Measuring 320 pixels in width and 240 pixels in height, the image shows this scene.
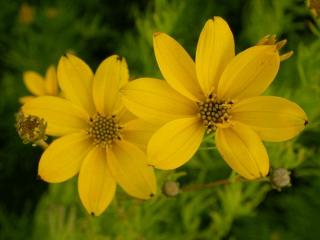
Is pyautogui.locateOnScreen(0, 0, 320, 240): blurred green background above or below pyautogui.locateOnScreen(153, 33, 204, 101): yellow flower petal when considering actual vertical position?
below

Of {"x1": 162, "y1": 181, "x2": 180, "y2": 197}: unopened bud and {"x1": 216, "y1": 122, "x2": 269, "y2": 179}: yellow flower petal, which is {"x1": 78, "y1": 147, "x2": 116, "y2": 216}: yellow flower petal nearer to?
{"x1": 162, "y1": 181, "x2": 180, "y2": 197}: unopened bud

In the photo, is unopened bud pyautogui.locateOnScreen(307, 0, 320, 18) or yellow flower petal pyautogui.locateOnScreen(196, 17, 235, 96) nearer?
yellow flower petal pyautogui.locateOnScreen(196, 17, 235, 96)

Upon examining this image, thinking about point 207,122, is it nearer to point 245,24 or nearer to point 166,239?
point 166,239

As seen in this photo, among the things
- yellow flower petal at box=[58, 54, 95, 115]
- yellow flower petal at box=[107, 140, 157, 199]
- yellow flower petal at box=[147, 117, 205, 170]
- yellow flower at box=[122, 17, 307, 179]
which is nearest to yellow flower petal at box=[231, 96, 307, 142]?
yellow flower at box=[122, 17, 307, 179]

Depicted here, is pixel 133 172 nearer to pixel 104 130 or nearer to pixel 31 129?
pixel 104 130

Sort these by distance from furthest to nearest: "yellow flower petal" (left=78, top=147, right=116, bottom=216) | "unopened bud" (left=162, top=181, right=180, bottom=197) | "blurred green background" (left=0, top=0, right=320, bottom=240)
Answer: "blurred green background" (left=0, top=0, right=320, bottom=240) < "unopened bud" (left=162, top=181, right=180, bottom=197) < "yellow flower petal" (left=78, top=147, right=116, bottom=216)

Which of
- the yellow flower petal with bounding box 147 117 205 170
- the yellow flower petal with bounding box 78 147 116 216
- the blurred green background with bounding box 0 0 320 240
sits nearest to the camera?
the yellow flower petal with bounding box 147 117 205 170

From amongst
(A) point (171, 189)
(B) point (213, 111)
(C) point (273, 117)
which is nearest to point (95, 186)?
(A) point (171, 189)
